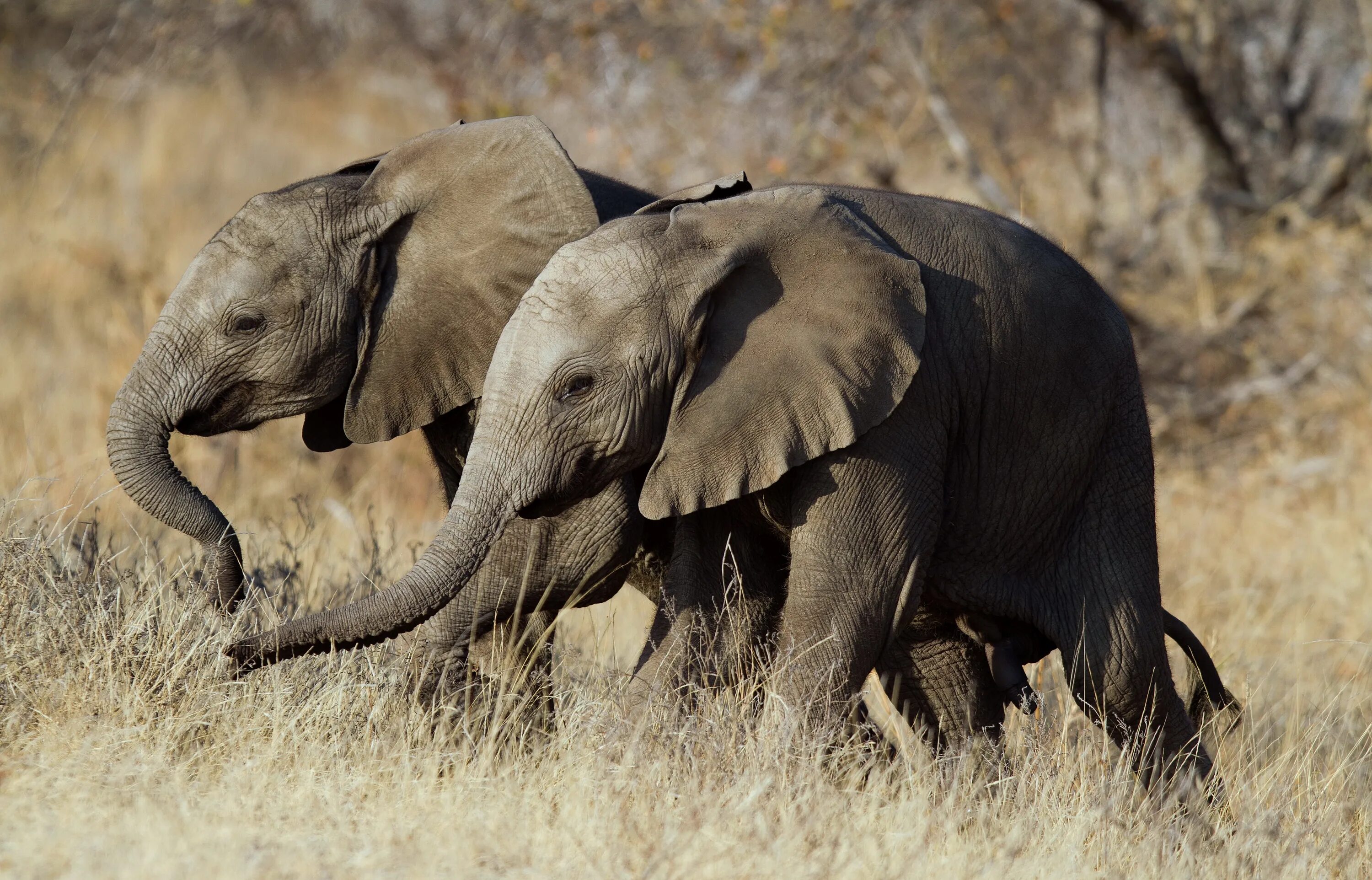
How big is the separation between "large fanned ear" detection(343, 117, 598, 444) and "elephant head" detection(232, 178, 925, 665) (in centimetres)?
62

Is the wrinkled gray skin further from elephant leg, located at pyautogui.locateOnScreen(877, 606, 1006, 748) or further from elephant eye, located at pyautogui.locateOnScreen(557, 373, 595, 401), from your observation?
elephant leg, located at pyautogui.locateOnScreen(877, 606, 1006, 748)

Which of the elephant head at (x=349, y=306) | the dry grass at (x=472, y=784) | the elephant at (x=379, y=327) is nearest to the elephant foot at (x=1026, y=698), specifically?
the dry grass at (x=472, y=784)

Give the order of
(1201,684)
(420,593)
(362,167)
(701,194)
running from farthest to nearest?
(1201,684) → (362,167) → (701,194) → (420,593)

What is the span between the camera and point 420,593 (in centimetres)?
405

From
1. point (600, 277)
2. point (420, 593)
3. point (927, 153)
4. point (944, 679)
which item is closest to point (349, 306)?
point (600, 277)

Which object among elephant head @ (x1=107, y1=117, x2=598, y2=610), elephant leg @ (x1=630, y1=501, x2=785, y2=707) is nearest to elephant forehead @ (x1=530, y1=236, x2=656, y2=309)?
elephant head @ (x1=107, y1=117, x2=598, y2=610)

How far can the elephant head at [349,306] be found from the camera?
15.8 ft

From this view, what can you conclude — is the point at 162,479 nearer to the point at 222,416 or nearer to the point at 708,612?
the point at 222,416

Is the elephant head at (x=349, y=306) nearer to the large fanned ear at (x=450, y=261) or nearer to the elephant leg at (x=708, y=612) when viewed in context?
the large fanned ear at (x=450, y=261)

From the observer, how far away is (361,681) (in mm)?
4910

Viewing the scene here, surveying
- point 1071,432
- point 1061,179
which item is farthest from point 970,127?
point 1071,432

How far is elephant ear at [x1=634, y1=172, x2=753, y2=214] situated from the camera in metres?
4.44

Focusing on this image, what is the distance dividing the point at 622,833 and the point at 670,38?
26.3ft

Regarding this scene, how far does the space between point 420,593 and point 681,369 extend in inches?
33.9
